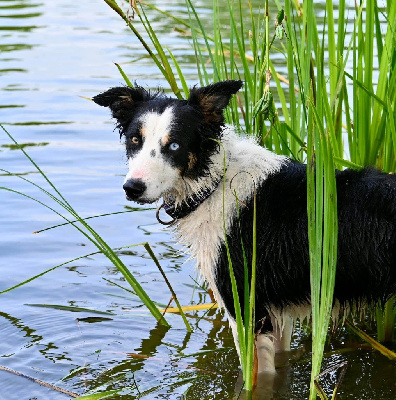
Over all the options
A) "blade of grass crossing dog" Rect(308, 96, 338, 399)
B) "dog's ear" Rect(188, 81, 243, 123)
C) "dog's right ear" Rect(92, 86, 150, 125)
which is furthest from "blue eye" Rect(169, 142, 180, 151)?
"blade of grass crossing dog" Rect(308, 96, 338, 399)

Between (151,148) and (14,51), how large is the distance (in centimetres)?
713

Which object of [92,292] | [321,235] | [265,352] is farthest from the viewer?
[92,292]

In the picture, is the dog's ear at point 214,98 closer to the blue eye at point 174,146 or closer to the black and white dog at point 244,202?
the black and white dog at point 244,202

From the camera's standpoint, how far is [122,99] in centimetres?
365

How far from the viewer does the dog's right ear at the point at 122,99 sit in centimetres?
362

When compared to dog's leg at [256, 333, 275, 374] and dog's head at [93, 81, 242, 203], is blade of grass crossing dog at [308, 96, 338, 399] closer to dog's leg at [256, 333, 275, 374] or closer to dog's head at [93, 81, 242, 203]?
dog's head at [93, 81, 242, 203]

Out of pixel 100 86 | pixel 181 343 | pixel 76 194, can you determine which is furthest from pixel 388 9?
pixel 100 86

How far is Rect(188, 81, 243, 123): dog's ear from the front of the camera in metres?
3.43

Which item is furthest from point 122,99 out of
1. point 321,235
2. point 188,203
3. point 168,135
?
point 321,235

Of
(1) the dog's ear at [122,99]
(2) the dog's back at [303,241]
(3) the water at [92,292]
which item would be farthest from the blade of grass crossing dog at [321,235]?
(1) the dog's ear at [122,99]

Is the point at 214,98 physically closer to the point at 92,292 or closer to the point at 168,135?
the point at 168,135

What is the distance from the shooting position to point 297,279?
3531 mm

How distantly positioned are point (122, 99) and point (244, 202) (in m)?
0.75

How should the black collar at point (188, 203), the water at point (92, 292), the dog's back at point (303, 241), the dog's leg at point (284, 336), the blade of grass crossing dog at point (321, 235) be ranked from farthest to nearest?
1. the dog's leg at point (284, 336)
2. the water at point (92, 292)
3. the black collar at point (188, 203)
4. the dog's back at point (303, 241)
5. the blade of grass crossing dog at point (321, 235)
